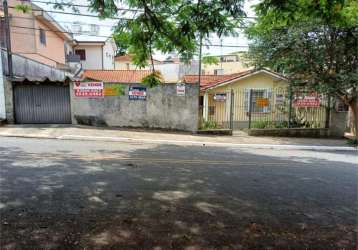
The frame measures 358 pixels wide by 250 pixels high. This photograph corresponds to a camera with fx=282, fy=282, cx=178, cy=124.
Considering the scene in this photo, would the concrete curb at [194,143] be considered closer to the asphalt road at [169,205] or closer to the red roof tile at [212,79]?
the asphalt road at [169,205]

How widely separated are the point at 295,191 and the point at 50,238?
403 cm

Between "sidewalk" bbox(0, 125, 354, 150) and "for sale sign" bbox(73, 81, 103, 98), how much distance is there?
164cm

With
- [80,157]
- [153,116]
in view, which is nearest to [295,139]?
[153,116]

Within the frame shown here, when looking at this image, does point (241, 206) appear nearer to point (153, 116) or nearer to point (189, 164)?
point (189, 164)

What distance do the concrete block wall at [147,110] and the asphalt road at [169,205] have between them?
6.97 m

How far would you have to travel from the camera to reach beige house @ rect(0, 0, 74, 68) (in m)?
18.7

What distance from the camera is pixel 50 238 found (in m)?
2.91

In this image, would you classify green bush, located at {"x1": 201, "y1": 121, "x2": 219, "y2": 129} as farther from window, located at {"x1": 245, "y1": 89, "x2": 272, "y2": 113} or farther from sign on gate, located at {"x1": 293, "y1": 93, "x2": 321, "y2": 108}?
sign on gate, located at {"x1": 293, "y1": 93, "x2": 321, "y2": 108}

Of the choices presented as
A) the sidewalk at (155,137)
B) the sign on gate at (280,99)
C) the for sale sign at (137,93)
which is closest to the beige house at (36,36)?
the sidewalk at (155,137)

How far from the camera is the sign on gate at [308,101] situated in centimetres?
1490

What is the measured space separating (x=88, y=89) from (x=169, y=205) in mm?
11053

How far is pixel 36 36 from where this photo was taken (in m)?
19.5

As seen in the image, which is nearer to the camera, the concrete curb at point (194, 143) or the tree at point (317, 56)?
the concrete curb at point (194, 143)

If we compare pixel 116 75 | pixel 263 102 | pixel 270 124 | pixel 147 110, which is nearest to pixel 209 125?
pixel 263 102
